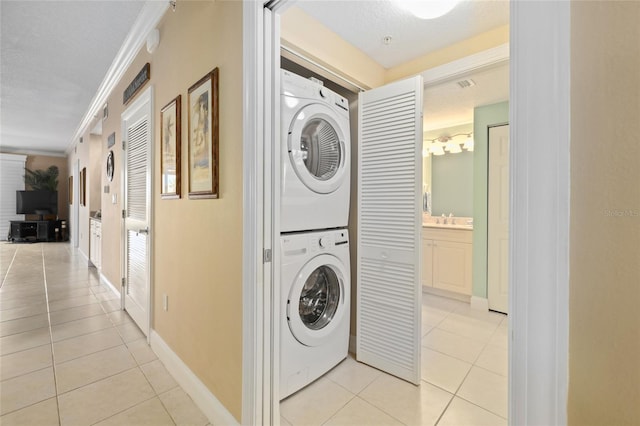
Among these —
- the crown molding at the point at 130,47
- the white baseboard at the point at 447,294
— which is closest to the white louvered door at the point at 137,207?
the crown molding at the point at 130,47

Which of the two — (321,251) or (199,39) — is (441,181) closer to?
(321,251)

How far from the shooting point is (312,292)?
6.42ft

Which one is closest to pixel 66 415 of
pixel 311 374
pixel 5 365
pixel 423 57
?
pixel 5 365

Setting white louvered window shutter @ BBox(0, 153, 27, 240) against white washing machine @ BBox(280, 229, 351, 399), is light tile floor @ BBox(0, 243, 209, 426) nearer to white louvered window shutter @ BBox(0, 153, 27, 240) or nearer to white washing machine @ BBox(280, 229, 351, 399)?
white washing machine @ BBox(280, 229, 351, 399)

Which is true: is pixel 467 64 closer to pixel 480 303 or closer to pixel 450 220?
pixel 480 303

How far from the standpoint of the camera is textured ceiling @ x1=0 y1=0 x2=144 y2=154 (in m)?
2.10

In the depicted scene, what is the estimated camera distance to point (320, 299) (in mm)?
2014

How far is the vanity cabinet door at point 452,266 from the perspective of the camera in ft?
11.2

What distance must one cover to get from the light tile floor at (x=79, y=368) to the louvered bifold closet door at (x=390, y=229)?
1.17 m

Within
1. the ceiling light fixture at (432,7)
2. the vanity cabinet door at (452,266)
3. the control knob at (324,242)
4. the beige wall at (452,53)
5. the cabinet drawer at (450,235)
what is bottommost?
the vanity cabinet door at (452,266)

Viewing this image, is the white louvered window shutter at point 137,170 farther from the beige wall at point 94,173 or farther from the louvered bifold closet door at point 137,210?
the beige wall at point 94,173

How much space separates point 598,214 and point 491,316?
10.1 ft

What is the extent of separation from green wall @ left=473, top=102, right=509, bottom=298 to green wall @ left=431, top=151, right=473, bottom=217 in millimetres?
827

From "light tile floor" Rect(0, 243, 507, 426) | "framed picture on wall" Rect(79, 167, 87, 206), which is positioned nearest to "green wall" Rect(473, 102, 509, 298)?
"light tile floor" Rect(0, 243, 507, 426)
